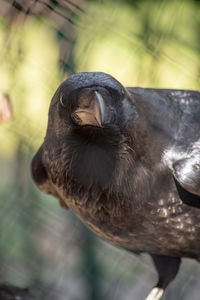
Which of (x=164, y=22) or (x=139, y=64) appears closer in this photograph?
(x=139, y=64)

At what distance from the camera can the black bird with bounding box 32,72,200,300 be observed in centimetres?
146

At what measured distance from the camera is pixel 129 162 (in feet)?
5.05

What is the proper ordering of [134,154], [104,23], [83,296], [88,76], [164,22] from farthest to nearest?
1. [83,296]
2. [164,22]
3. [104,23]
4. [134,154]
5. [88,76]

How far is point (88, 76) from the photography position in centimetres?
143

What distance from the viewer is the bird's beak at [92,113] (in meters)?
1.36

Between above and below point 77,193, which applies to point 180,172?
above

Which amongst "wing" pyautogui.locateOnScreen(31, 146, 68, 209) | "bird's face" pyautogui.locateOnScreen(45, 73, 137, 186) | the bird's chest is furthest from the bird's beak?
"wing" pyautogui.locateOnScreen(31, 146, 68, 209)

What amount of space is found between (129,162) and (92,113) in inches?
9.4

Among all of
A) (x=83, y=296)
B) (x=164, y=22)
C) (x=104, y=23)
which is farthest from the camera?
(x=83, y=296)

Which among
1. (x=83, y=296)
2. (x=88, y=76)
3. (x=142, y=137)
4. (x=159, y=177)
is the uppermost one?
(x=88, y=76)

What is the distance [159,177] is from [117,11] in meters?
1.26

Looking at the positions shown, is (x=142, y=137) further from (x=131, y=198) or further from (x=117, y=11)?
(x=117, y=11)

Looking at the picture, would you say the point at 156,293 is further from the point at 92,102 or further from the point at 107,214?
the point at 92,102

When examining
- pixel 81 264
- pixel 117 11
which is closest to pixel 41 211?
pixel 81 264
